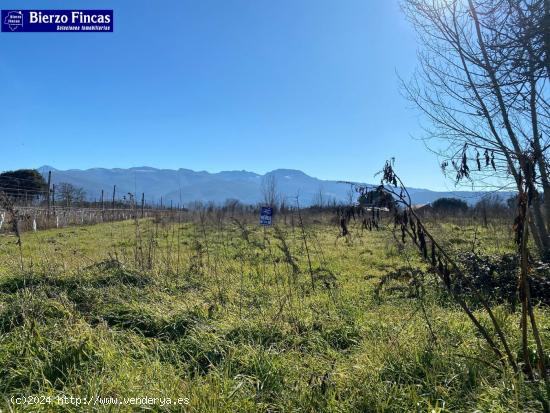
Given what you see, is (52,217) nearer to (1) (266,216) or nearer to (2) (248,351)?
(1) (266,216)

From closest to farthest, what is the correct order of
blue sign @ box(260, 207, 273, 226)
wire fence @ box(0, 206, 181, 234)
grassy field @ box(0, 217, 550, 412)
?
grassy field @ box(0, 217, 550, 412), blue sign @ box(260, 207, 273, 226), wire fence @ box(0, 206, 181, 234)

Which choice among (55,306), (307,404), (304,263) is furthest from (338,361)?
(304,263)

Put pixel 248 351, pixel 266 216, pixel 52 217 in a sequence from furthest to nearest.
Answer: pixel 52 217 → pixel 266 216 → pixel 248 351

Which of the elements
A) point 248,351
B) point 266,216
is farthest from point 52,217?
point 248,351

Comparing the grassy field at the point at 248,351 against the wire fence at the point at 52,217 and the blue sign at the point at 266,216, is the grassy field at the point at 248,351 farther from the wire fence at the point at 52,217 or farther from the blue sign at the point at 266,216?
the wire fence at the point at 52,217

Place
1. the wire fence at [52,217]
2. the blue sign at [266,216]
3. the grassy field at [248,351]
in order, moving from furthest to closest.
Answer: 1. the wire fence at [52,217]
2. the blue sign at [266,216]
3. the grassy field at [248,351]

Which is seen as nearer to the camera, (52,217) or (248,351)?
(248,351)

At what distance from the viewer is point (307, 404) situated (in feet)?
8.09

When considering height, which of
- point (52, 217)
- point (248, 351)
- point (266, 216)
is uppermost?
point (266, 216)

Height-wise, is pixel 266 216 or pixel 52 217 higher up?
pixel 266 216

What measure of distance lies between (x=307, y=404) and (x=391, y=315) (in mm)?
2092

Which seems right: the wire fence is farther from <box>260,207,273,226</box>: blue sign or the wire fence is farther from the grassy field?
the grassy field

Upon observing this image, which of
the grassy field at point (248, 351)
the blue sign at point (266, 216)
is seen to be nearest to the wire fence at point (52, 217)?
the blue sign at point (266, 216)

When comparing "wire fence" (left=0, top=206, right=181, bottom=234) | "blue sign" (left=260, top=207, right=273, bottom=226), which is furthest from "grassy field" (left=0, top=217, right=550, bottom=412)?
"wire fence" (left=0, top=206, right=181, bottom=234)
